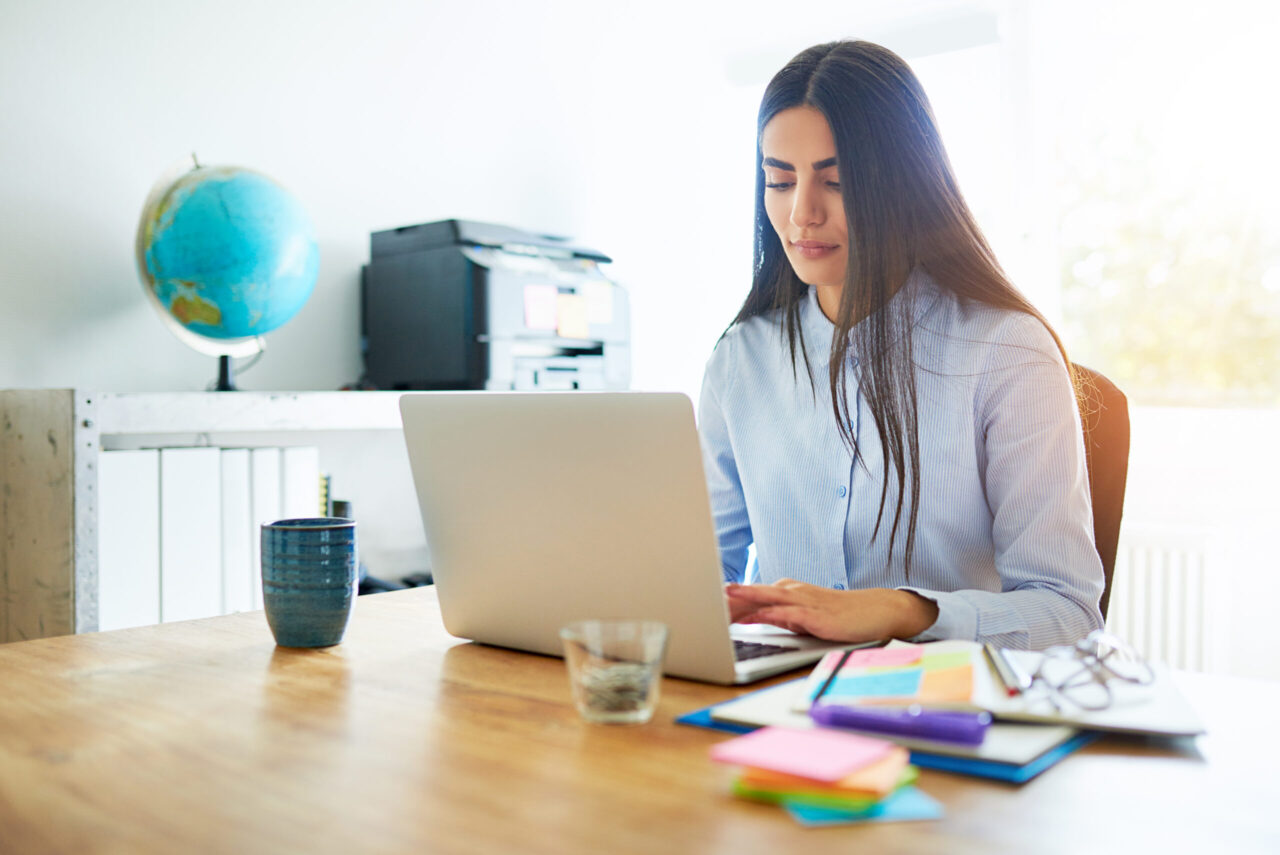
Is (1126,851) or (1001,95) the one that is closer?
(1126,851)

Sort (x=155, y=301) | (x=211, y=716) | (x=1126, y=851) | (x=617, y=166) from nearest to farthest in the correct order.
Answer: (x=1126, y=851) → (x=211, y=716) → (x=155, y=301) → (x=617, y=166)

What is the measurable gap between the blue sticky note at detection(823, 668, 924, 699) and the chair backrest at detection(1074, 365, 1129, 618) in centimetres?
58

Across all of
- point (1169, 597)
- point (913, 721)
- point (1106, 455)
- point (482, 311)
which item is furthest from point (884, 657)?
point (1169, 597)

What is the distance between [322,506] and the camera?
2225 mm

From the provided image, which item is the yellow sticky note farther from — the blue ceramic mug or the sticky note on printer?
the blue ceramic mug

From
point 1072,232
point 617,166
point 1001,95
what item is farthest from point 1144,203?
point 617,166

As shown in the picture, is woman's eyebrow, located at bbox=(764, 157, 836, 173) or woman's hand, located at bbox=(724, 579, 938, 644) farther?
woman's eyebrow, located at bbox=(764, 157, 836, 173)

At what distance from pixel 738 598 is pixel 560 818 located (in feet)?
1.37

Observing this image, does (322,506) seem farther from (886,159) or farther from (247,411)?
(886,159)

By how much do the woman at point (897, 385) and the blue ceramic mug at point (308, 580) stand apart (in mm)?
523

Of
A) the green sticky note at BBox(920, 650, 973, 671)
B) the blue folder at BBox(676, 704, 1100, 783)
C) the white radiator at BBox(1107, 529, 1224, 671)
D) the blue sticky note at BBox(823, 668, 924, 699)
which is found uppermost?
the green sticky note at BBox(920, 650, 973, 671)

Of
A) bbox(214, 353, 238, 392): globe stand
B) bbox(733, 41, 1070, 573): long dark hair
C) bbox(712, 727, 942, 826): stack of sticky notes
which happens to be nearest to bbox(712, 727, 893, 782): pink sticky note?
bbox(712, 727, 942, 826): stack of sticky notes

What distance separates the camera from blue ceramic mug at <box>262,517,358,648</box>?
997mm

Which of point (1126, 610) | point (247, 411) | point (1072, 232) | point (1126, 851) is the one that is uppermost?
point (1072, 232)
